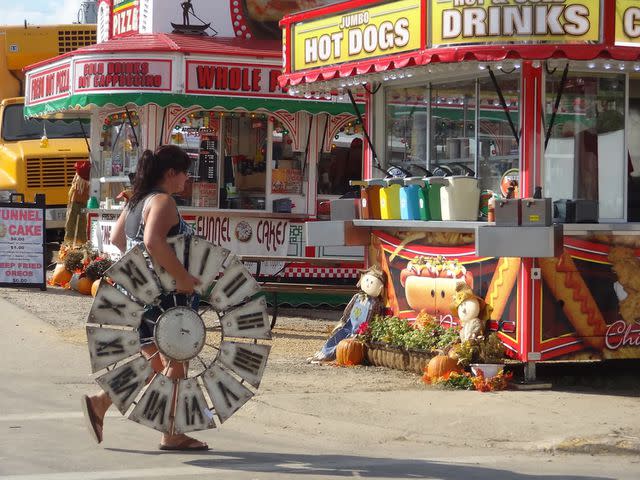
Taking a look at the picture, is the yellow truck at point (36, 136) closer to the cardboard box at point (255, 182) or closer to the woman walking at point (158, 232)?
the cardboard box at point (255, 182)

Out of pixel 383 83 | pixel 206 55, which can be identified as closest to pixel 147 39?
pixel 206 55

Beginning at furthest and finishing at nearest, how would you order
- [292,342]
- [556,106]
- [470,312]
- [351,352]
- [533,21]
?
[292,342]
[351,352]
[470,312]
[556,106]
[533,21]

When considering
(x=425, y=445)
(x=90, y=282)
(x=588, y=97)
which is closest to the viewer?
(x=425, y=445)

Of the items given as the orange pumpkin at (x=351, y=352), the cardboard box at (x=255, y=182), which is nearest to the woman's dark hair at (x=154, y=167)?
the orange pumpkin at (x=351, y=352)

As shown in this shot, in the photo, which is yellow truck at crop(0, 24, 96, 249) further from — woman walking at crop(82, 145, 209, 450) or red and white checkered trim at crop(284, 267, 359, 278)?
woman walking at crop(82, 145, 209, 450)

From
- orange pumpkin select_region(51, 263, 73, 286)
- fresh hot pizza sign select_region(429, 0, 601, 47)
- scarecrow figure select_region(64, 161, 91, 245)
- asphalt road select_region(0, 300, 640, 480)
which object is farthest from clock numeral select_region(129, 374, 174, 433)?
scarecrow figure select_region(64, 161, 91, 245)

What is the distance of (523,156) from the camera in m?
10.1

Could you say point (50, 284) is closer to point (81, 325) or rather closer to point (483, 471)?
point (81, 325)

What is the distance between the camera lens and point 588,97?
10.4 metres

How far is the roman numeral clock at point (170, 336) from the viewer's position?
7.57 meters

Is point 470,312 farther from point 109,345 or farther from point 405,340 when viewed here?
point 109,345

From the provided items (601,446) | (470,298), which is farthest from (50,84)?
(601,446)

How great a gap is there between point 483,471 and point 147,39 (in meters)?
10.9

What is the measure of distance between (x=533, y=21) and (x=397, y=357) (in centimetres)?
328
